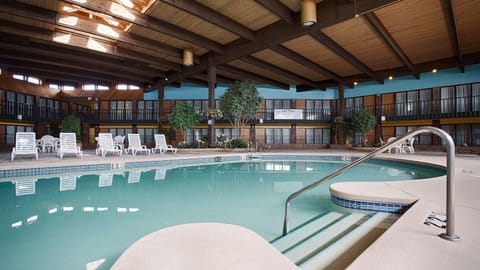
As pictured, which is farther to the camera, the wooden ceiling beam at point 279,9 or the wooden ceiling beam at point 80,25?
the wooden ceiling beam at point 80,25

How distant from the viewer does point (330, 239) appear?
89.7 inches

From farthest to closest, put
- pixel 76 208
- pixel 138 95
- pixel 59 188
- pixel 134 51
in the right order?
pixel 138 95 → pixel 134 51 → pixel 59 188 → pixel 76 208

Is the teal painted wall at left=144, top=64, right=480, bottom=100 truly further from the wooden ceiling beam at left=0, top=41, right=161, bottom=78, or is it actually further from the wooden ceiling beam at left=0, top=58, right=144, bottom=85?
the wooden ceiling beam at left=0, top=41, right=161, bottom=78

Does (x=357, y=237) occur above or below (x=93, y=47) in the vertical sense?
below

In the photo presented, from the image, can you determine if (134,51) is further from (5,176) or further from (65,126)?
(5,176)

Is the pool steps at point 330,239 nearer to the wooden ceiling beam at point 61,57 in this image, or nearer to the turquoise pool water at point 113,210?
the turquoise pool water at point 113,210

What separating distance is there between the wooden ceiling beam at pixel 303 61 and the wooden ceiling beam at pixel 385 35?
3.18 meters

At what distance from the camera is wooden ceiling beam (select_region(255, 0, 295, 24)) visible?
22.2 ft

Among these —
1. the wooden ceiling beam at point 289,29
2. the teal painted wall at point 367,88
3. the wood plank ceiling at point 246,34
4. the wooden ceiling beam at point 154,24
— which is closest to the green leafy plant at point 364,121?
the wood plank ceiling at point 246,34

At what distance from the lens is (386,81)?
14859 millimetres

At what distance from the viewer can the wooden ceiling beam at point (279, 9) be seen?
675cm

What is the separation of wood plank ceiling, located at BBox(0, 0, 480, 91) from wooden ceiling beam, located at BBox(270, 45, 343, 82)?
0.05m

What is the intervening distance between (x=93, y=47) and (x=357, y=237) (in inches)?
438

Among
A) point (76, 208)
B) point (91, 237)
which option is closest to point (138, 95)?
point (76, 208)
